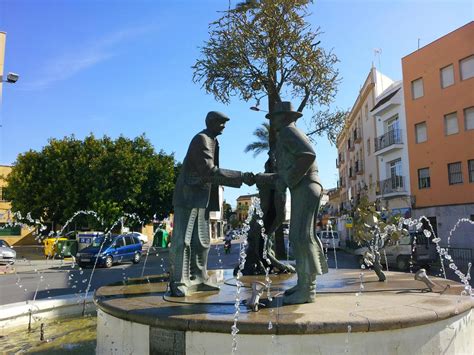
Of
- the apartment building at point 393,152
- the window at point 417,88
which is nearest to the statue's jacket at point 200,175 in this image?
the apartment building at point 393,152

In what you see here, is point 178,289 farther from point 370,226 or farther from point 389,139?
point 389,139

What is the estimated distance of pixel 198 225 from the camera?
220 inches

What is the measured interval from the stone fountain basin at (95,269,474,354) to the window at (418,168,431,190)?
25.9 meters

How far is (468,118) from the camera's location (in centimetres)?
2605

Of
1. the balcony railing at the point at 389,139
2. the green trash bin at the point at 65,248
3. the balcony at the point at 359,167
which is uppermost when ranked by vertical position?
the balcony railing at the point at 389,139

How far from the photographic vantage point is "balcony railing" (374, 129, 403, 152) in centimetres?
3222

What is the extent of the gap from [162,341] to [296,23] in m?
15.6

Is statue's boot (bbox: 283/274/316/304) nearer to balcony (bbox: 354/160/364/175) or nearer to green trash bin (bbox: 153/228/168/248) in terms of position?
green trash bin (bbox: 153/228/168/248)

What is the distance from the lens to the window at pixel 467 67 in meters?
25.9

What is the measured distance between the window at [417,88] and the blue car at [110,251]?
20520 millimetres

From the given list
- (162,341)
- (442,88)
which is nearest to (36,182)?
(442,88)

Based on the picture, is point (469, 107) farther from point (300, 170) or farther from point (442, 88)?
point (300, 170)

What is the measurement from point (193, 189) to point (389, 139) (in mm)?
30396

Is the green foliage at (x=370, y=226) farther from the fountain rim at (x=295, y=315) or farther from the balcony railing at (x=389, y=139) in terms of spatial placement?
the balcony railing at (x=389, y=139)
